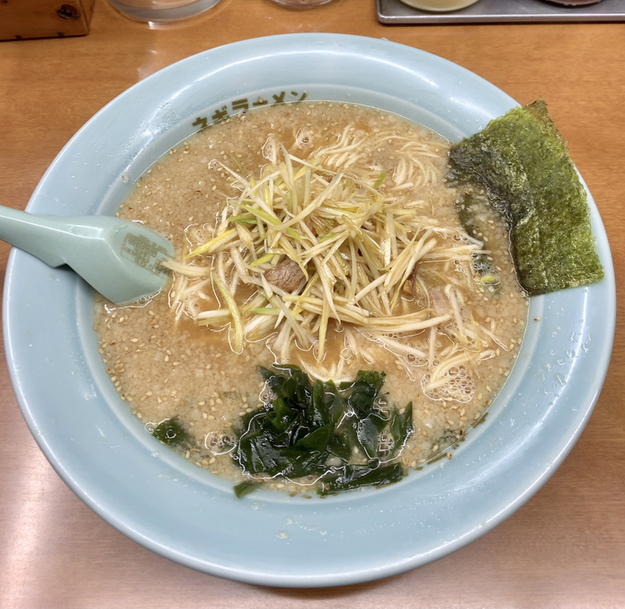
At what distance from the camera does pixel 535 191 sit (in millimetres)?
1317

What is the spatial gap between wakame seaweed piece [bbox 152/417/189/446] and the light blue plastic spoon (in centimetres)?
38

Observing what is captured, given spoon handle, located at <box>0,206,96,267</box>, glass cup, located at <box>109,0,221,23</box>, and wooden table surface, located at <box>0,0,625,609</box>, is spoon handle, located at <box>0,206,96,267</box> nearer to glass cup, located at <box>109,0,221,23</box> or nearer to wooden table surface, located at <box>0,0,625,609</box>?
wooden table surface, located at <box>0,0,625,609</box>

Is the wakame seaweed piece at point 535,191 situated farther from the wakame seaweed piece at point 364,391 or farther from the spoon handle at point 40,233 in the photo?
the spoon handle at point 40,233

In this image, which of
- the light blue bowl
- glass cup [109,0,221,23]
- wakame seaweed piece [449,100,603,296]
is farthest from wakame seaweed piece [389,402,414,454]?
glass cup [109,0,221,23]

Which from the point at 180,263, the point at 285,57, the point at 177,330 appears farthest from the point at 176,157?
the point at 177,330

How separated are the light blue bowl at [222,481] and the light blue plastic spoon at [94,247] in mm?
65

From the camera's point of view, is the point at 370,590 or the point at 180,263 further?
the point at 180,263

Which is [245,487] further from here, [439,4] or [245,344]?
[439,4]

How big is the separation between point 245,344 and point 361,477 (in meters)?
0.47

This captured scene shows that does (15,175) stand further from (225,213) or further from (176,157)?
(225,213)

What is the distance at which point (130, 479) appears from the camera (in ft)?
3.37

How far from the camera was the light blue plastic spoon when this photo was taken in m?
1.12

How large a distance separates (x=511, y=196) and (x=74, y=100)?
1669 mm

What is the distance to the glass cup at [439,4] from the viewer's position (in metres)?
1.84
